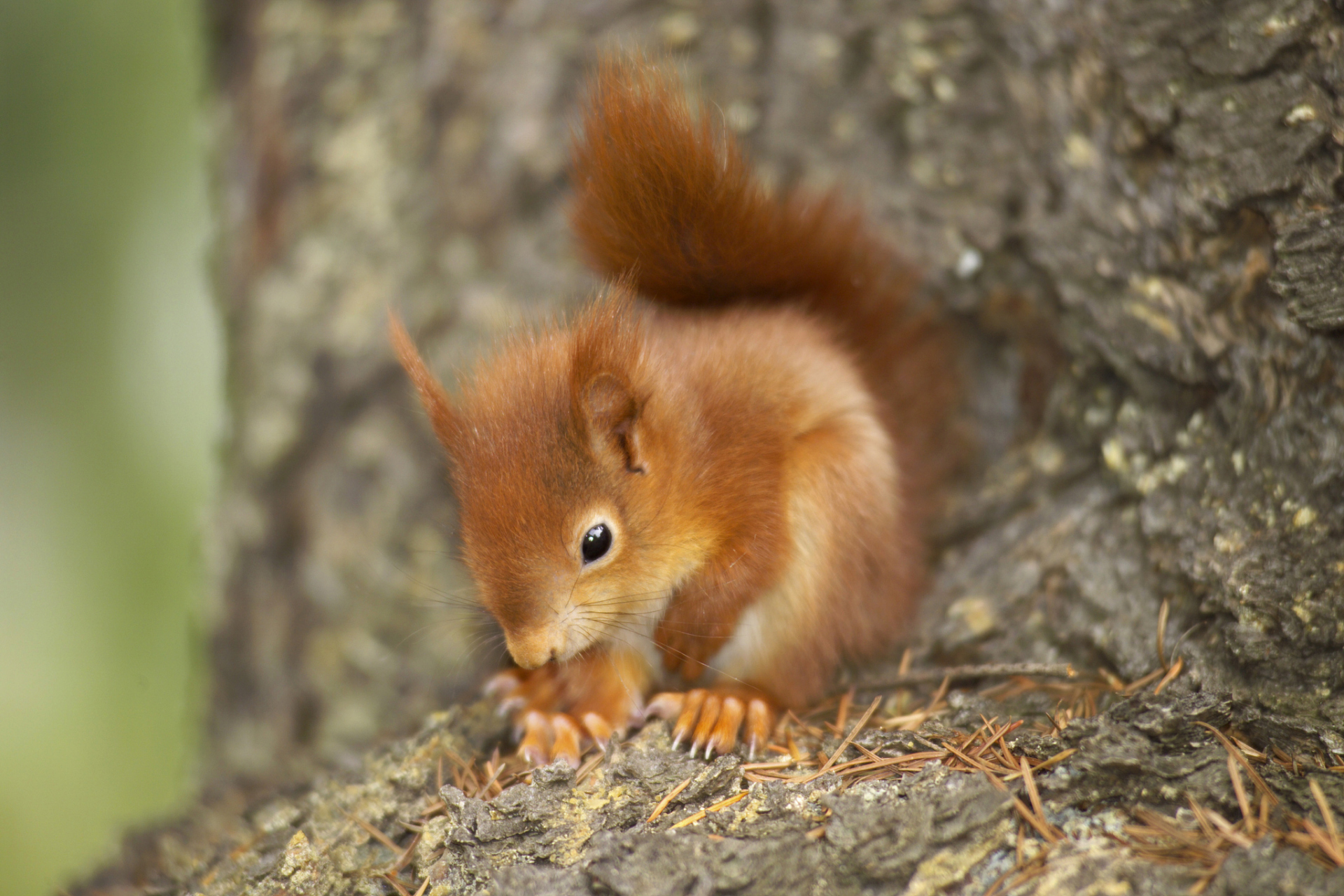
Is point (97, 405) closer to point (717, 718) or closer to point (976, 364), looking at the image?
point (717, 718)

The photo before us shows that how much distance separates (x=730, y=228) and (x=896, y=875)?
98 cm

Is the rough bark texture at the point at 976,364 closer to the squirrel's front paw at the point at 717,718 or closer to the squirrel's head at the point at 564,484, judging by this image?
the squirrel's front paw at the point at 717,718

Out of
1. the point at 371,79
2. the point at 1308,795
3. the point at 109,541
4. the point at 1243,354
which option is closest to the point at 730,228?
the point at 1243,354

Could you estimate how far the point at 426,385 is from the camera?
1418 mm

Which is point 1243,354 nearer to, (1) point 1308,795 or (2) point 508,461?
(1) point 1308,795

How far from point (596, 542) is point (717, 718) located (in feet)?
1.06

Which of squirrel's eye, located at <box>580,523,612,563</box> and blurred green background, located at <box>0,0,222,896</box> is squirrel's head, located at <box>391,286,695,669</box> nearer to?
squirrel's eye, located at <box>580,523,612,563</box>

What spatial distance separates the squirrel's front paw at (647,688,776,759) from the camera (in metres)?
1.34

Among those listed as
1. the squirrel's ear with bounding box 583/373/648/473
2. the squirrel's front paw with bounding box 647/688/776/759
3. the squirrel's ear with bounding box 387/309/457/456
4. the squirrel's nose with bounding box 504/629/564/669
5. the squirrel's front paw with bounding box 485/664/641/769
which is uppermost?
the squirrel's ear with bounding box 387/309/457/456

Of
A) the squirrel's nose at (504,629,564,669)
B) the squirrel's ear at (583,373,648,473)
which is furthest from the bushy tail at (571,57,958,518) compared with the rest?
the squirrel's nose at (504,629,564,669)

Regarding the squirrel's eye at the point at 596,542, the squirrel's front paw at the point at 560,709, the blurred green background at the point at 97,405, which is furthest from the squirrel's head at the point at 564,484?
the blurred green background at the point at 97,405

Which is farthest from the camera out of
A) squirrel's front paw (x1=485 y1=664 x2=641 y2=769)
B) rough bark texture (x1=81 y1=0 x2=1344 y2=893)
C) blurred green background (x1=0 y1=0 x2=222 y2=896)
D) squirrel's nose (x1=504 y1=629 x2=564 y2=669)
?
blurred green background (x1=0 y1=0 x2=222 y2=896)

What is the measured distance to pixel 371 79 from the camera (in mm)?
2277

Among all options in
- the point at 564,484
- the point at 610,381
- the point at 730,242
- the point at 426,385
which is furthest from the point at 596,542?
the point at 730,242
